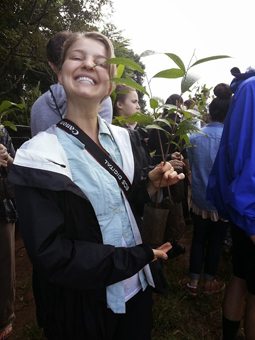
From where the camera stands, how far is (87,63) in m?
1.15

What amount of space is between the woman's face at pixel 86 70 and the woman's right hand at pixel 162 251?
650mm

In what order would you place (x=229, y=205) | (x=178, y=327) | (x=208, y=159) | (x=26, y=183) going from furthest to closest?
(x=208, y=159), (x=178, y=327), (x=229, y=205), (x=26, y=183)

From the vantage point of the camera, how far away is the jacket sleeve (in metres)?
0.96

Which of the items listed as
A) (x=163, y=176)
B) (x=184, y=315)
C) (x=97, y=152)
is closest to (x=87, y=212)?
(x=97, y=152)

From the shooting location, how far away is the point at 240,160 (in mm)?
1471

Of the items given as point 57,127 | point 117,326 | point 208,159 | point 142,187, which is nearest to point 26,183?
point 57,127

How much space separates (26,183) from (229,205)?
3.40 ft

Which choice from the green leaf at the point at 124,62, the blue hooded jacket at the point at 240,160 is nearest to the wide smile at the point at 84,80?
the green leaf at the point at 124,62

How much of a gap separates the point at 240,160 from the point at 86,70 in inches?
33.8

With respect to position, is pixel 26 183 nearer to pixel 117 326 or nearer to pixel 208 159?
pixel 117 326

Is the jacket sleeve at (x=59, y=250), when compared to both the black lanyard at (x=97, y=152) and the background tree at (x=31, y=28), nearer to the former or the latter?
the black lanyard at (x=97, y=152)

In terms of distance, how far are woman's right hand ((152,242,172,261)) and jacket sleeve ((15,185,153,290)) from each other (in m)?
0.13

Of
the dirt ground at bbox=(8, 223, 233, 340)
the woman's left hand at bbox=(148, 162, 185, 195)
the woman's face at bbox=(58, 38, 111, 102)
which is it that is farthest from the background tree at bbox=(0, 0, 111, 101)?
the woman's left hand at bbox=(148, 162, 185, 195)

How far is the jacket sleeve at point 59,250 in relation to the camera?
3.15 ft
